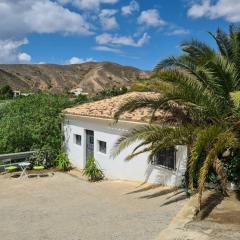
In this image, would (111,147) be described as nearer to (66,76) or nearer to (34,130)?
(34,130)

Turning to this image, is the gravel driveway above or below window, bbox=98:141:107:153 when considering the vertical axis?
below

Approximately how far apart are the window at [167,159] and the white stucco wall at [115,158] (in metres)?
0.16

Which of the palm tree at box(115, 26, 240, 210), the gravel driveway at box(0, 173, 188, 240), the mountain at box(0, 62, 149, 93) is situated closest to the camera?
the gravel driveway at box(0, 173, 188, 240)

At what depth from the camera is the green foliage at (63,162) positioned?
1989cm

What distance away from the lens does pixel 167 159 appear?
1470cm

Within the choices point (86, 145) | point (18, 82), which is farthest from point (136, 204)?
point (18, 82)

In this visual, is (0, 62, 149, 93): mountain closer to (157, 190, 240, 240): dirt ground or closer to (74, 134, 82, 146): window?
(74, 134, 82, 146): window

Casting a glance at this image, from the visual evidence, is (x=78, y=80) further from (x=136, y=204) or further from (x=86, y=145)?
(x=136, y=204)

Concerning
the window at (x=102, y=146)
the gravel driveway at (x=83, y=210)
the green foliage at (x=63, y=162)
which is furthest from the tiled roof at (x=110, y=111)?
the gravel driveway at (x=83, y=210)

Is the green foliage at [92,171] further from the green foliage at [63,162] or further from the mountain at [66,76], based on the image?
the mountain at [66,76]

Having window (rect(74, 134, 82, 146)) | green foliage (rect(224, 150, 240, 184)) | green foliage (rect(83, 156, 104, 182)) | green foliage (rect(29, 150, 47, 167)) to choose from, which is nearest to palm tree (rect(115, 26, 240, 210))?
green foliage (rect(224, 150, 240, 184))

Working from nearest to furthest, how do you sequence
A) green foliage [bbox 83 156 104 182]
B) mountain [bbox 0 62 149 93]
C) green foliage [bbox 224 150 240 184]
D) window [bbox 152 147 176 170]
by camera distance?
green foliage [bbox 224 150 240 184], window [bbox 152 147 176 170], green foliage [bbox 83 156 104 182], mountain [bbox 0 62 149 93]

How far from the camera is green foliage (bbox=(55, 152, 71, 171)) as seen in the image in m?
19.9

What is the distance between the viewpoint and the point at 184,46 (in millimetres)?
12273
